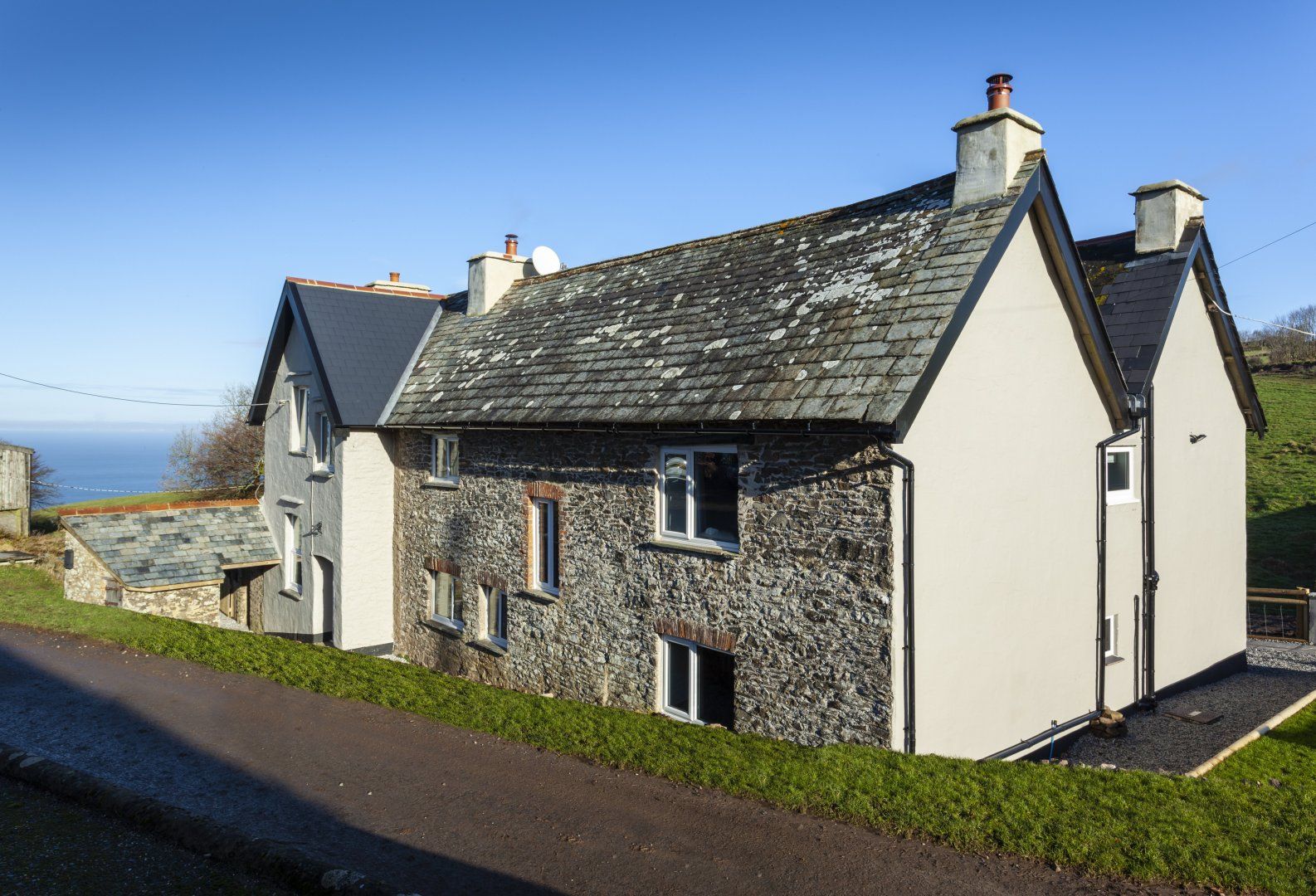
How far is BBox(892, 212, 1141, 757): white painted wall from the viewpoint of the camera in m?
9.66

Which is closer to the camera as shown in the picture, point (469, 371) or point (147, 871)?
point (147, 871)

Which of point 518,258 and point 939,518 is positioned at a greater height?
point 518,258

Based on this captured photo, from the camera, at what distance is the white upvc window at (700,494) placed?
1111 centimetres

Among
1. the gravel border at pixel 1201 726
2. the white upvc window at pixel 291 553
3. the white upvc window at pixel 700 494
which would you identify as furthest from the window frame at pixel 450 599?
the gravel border at pixel 1201 726

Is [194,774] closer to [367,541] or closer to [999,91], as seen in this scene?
[367,541]

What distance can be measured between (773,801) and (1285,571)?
22745mm

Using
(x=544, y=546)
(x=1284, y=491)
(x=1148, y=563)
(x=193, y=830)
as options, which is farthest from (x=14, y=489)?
(x=1284, y=491)

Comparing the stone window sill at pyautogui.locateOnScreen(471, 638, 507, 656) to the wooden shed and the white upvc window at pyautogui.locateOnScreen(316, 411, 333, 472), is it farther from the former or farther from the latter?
the wooden shed

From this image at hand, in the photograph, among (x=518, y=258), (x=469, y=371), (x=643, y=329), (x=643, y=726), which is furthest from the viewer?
(x=518, y=258)

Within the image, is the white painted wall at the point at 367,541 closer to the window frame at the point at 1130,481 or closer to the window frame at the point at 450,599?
the window frame at the point at 450,599

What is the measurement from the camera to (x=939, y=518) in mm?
9680

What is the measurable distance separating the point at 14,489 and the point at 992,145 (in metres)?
28.4

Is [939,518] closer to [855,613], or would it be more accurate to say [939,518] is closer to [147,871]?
[855,613]

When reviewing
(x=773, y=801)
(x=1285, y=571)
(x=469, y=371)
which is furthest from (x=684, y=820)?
(x=1285, y=571)
